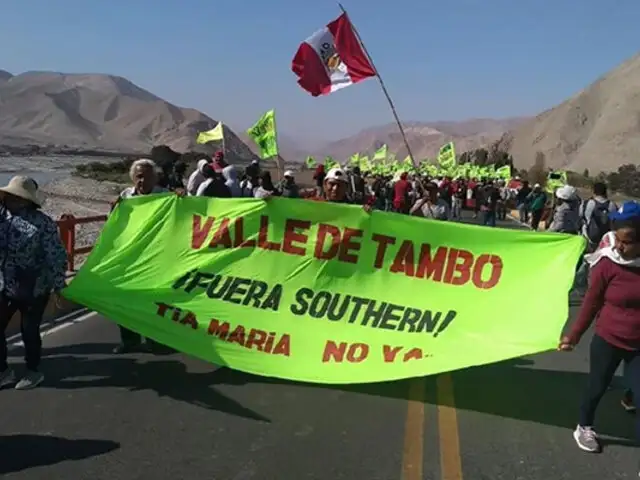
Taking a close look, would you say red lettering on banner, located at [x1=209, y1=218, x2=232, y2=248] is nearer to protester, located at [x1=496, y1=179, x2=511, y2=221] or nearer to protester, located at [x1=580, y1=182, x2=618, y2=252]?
protester, located at [x1=580, y1=182, x2=618, y2=252]

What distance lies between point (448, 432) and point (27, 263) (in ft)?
11.3

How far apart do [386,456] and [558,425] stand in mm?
Result: 1505

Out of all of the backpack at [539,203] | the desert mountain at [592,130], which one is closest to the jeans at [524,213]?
the backpack at [539,203]

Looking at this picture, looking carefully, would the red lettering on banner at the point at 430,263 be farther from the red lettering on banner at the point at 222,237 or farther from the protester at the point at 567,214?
the protester at the point at 567,214

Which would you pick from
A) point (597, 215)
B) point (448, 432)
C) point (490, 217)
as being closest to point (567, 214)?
point (597, 215)

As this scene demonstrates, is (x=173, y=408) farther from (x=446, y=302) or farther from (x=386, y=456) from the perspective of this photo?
(x=446, y=302)

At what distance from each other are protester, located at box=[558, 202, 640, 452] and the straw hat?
13.5 feet

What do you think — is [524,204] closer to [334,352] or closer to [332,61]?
[332,61]

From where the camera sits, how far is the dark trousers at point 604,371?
4.98 meters

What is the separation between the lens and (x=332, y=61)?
1113cm

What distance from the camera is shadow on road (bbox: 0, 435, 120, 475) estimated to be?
4777 millimetres

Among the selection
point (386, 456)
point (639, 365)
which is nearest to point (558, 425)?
point (639, 365)

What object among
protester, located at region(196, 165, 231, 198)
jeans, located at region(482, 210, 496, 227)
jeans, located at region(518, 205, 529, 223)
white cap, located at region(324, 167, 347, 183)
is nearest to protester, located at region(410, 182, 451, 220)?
protester, located at region(196, 165, 231, 198)

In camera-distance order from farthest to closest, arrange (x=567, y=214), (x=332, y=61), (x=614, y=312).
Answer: (x=567, y=214) < (x=332, y=61) < (x=614, y=312)
